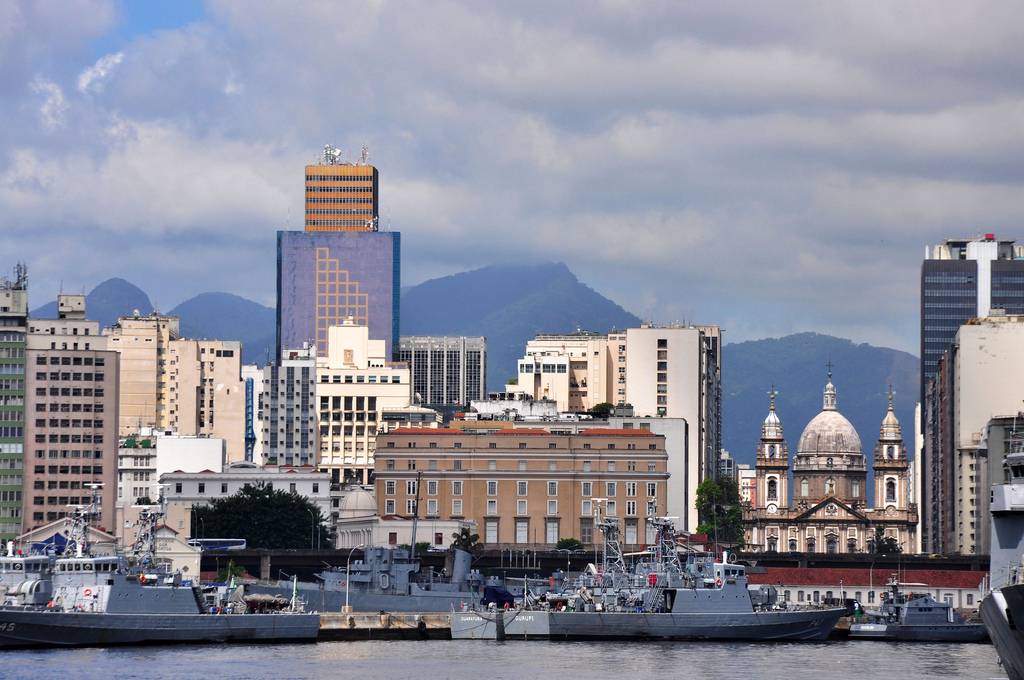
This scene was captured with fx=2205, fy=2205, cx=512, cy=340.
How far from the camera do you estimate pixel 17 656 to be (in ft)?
402

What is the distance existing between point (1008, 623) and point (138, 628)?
217 feet

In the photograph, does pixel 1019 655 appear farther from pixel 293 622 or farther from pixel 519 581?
pixel 519 581

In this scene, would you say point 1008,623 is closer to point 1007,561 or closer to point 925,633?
point 1007,561

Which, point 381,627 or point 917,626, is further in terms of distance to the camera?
point 917,626

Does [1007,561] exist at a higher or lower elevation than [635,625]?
higher

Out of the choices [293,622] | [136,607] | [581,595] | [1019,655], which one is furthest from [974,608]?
[1019,655]

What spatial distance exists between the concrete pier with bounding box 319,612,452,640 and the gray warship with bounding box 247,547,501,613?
5.84 m

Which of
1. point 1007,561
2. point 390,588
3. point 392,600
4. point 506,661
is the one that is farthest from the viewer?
point 390,588

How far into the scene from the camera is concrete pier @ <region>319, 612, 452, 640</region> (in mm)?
147000

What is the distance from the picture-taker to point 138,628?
129625 millimetres

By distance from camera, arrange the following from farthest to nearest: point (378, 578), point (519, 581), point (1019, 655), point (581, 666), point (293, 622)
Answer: point (519, 581) < point (378, 578) < point (293, 622) < point (581, 666) < point (1019, 655)

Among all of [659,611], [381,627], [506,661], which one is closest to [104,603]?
[506,661]

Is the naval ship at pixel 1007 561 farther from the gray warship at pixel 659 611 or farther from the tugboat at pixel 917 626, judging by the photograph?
the tugboat at pixel 917 626

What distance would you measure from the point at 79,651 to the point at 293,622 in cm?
1654
